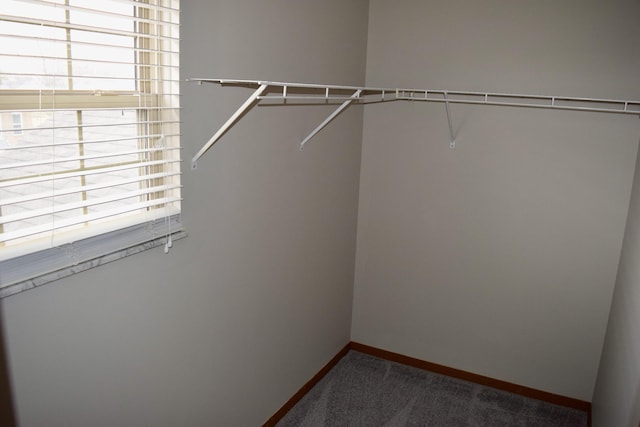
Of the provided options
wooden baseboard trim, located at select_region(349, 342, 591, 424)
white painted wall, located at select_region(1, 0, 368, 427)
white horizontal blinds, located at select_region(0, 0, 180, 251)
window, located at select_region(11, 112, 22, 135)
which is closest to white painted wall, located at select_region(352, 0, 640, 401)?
wooden baseboard trim, located at select_region(349, 342, 591, 424)

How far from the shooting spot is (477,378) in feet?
10.9

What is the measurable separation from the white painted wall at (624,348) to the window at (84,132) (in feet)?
5.70

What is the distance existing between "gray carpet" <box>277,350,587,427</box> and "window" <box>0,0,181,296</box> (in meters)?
1.59

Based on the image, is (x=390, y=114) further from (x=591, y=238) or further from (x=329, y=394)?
(x=329, y=394)

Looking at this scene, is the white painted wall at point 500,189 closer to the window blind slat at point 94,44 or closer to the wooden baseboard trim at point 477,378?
the wooden baseboard trim at point 477,378

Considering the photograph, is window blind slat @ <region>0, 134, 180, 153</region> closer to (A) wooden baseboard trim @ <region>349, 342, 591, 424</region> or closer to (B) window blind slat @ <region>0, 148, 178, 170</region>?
(B) window blind slat @ <region>0, 148, 178, 170</region>

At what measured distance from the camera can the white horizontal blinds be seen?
134cm

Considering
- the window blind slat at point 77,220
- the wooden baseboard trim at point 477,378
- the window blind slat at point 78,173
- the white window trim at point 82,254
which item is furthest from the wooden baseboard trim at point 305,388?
the window blind slat at point 78,173

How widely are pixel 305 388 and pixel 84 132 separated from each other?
6.73ft

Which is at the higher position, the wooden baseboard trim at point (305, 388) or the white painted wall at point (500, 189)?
the white painted wall at point (500, 189)

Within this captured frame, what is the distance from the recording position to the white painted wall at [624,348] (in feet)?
6.51

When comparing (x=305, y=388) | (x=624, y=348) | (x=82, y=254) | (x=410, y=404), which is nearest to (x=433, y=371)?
(x=410, y=404)

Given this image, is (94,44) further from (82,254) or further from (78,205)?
(82,254)

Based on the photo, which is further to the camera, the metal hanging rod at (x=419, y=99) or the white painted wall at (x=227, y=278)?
the metal hanging rod at (x=419, y=99)
